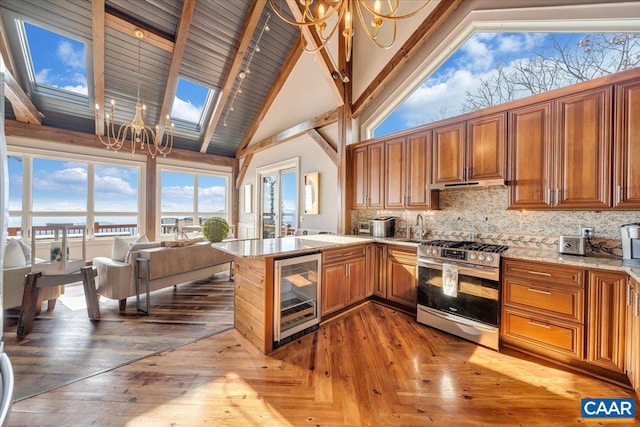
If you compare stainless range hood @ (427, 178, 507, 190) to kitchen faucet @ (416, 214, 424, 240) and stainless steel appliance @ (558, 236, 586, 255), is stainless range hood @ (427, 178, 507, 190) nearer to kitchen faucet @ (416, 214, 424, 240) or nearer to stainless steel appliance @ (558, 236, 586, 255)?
kitchen faucet @ (416, 214, 424, 240)

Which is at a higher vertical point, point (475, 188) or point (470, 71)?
point (470, 71)

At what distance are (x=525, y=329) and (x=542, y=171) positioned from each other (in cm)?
156

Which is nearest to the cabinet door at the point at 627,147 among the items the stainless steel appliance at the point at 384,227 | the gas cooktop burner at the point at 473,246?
the gas cooktop burner at the point at 473,246

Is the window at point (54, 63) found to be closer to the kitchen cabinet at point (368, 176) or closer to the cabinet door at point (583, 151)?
the kitchen cabinet at point (368, 176)

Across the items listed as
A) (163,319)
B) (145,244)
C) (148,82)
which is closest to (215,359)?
(163,319)

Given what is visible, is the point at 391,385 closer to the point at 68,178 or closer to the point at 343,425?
the point at 343,425

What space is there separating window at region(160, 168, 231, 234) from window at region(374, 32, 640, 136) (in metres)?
5.64

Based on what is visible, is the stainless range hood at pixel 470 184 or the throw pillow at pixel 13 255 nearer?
the stainless range hood at pixel 470 184

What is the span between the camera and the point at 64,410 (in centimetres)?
166

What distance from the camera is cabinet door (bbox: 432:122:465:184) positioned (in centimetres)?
296

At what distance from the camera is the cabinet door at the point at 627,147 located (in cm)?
200

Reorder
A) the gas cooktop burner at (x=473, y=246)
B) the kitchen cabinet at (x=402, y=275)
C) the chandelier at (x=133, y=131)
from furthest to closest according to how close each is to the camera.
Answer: the chandelier at (x=133, y=131) < the kitchen cabinet at (x=402, y=275) < the gas cooktop burner at (x=473, y=246)

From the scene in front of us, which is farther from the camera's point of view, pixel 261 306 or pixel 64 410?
pixel 261 306

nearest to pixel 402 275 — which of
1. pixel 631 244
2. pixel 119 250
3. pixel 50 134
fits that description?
pixel 631 244
